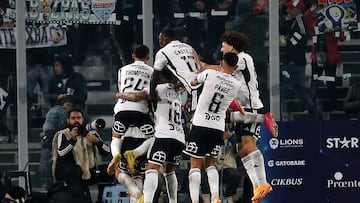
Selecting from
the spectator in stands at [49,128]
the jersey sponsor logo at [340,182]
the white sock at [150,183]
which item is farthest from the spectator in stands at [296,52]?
the white sock at [150,183]

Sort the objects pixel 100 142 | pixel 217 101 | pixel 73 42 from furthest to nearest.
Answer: pixel 73 42
pixel 100 142
pixel 217 101

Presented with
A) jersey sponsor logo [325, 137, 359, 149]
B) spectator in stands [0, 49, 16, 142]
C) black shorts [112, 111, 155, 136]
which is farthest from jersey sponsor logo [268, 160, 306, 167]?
spectator in stands [0, 49, 16, 142]

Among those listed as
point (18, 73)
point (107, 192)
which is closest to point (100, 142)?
point (107, 192)

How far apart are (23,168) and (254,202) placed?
4244mm

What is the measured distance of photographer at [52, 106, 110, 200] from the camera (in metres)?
18.7

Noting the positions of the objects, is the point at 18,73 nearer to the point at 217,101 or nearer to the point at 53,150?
the point at 53,150

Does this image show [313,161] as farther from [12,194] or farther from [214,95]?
[12,194]

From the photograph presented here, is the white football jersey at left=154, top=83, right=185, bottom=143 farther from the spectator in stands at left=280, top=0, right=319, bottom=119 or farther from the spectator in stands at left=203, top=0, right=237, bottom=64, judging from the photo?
the spectator in stands at left=280, top=0, right=319, bottom=119

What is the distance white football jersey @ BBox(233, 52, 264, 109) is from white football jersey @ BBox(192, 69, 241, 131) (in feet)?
1.19

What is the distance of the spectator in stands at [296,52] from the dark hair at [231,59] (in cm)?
366

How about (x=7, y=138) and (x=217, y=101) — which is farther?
(x=7, y=138)

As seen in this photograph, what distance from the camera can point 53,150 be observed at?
1931cm

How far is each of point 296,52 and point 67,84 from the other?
123 inches

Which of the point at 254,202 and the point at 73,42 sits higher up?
the point at 73,42
